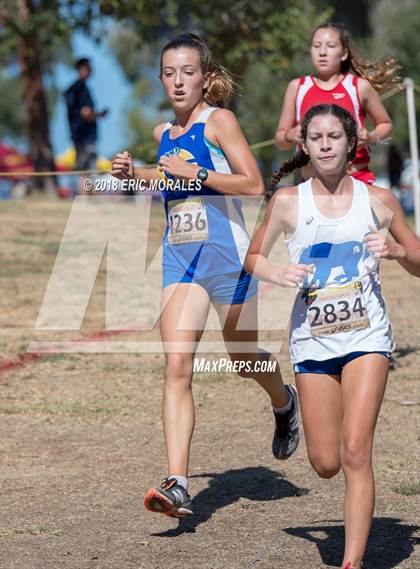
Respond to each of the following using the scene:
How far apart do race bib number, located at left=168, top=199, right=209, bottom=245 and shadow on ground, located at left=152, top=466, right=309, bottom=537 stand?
4.37 feet

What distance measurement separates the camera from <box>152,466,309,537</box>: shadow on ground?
570 cm

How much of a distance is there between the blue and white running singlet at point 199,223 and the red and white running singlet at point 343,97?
2.61m

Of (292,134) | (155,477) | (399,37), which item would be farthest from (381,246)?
(399,37)

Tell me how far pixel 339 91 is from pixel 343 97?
2.2 inches

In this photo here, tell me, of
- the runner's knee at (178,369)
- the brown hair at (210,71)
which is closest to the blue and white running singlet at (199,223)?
the brown hair at (210,71)

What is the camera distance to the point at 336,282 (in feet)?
15.2

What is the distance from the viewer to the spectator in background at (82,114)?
17.8 meters

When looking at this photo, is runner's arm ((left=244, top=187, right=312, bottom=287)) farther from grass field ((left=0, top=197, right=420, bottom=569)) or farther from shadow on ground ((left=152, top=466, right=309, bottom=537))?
shadow on ground ((left=152, top=466, right=309, bottom=537))

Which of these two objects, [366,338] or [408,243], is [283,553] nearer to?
[366,338]

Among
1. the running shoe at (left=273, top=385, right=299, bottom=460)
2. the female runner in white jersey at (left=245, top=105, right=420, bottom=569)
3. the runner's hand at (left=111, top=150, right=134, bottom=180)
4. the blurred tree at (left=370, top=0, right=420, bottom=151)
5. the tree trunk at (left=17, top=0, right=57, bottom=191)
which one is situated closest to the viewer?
the female runner in white jersey at (left=245, top=105, right=420, bottom=569)

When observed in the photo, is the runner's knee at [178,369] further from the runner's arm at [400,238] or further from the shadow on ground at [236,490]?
the runner's arm at [400,238]

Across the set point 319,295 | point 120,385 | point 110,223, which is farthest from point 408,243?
point 110,223

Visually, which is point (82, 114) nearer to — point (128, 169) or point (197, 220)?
point (128, 169)

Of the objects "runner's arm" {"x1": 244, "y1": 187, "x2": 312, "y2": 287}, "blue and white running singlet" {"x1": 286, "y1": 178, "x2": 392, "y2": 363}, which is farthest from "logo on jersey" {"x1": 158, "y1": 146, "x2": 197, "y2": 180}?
"blue and white running singlet" {"x1": 286, "y1": 178, "x2": 392, "y2": 363}
